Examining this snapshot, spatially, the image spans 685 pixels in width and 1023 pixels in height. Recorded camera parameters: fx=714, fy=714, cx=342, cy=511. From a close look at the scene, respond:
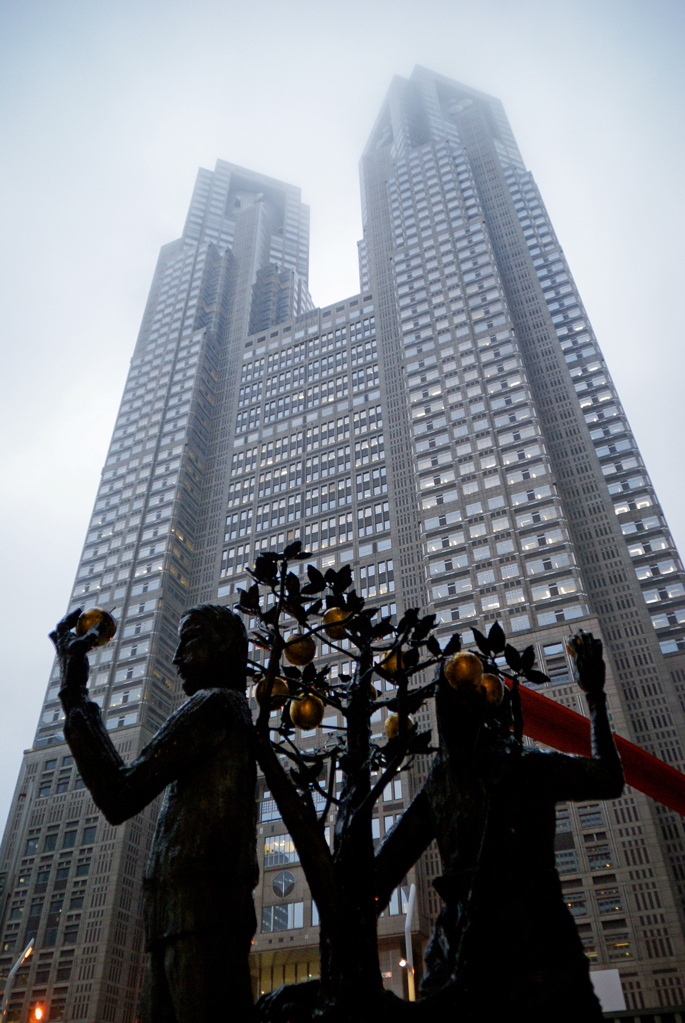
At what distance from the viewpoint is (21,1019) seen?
45375mm

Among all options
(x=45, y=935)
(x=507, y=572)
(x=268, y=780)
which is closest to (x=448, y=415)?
(x=507, y=572)

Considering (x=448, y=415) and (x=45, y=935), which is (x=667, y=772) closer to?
(x=45, y=935)

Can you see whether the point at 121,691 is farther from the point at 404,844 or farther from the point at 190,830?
the point at 190,830

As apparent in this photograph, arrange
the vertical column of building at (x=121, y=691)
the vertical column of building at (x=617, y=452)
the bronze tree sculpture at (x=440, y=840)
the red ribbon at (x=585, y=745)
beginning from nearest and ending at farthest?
the bronze tree sculpture at (x=440, y=840) < the red ribbon at (x=585, y=745) < the vertical column of building at (x=121, y=691) < the vertical column of building at (x=617, y=452)

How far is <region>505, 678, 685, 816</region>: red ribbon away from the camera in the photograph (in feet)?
28.0

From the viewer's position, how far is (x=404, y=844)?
11.8 feet

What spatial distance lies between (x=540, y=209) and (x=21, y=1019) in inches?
3472

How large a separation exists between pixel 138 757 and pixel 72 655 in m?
0.54

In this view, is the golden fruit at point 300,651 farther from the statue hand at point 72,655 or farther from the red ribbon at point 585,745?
the red ribbon at point 585,745

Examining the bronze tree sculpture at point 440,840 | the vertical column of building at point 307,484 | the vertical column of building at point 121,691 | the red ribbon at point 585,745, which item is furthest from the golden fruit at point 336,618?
the vertical column of building at point 121,691

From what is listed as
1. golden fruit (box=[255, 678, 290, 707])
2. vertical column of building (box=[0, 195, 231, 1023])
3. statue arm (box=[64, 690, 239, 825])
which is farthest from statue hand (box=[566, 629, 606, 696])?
vertical column of building (box=[0, 195, 231, 1023])

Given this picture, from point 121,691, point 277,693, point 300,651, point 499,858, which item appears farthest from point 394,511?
point 499,858

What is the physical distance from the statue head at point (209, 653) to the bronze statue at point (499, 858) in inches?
43.0

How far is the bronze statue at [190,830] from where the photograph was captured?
2.65 meters
